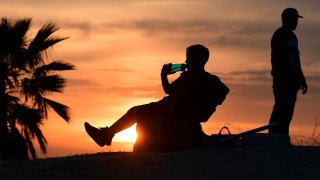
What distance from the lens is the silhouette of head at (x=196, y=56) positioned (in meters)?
11.0

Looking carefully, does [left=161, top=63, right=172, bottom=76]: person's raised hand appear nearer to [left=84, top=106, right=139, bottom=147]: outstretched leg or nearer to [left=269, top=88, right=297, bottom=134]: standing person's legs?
[left=84, top=106, right=139, bottom=147]: outstretched leg

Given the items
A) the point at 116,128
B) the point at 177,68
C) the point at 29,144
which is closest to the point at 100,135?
the point at 116,128

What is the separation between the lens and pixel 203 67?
11.1 metres

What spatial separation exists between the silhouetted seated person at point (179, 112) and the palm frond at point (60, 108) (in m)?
13.5

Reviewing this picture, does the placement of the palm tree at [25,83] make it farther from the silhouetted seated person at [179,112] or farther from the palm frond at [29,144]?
the silhouetted seated person at [179,112]

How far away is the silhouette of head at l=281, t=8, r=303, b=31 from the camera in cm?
1309

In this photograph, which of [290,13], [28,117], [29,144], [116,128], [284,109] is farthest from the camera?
[29,144]

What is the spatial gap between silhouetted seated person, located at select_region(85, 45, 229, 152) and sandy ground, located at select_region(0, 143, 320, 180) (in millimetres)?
412

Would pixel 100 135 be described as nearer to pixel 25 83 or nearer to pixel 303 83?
pixel 303 83

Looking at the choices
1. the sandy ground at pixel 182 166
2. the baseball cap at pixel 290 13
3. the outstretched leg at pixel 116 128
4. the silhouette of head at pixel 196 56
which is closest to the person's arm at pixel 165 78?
the silhouette of head at pixel 196 56

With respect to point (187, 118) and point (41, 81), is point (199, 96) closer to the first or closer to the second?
point (187, 118)

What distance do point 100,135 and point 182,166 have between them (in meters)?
1.85

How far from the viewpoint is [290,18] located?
13.1m

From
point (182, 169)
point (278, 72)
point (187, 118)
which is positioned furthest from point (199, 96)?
point (278, 72)
